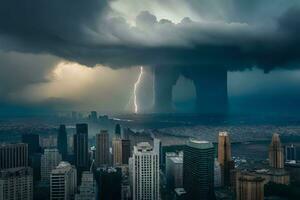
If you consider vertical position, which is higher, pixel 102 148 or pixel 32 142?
pixel 32 142

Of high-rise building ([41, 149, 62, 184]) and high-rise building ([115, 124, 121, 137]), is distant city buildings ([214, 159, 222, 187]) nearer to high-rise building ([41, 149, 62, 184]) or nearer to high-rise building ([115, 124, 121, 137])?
high-rise building ([115, 124, 121, 137])

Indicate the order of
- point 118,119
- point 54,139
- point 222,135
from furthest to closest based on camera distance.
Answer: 1. point 54,139
2. point 222,135
3. point 118,119

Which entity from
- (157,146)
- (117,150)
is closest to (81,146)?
(117,150)

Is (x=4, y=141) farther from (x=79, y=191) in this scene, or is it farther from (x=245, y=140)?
(x=245, y=140)

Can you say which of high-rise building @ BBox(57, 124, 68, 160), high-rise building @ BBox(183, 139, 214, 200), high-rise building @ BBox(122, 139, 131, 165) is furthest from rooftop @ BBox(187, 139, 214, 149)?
high-rise building @ BBox(57, 124, 68, 160)

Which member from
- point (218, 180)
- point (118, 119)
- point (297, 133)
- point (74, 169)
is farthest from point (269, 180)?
point (74, 169)

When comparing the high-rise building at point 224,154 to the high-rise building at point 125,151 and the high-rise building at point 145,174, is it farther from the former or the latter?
the high-rise building at point 125,151

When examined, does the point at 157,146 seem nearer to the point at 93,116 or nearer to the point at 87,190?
the point at 93,116
